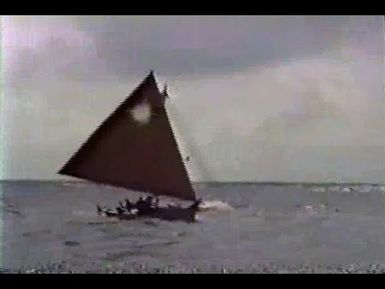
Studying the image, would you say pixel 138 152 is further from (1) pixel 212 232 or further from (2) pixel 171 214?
(1) pixel 212 232

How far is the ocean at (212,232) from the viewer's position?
1.71 m

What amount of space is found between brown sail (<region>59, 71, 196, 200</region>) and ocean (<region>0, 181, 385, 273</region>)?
0.18 feet

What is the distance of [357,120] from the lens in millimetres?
1757

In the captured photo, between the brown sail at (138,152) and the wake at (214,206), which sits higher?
the brown sail at (138,152)

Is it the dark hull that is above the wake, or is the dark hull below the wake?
below

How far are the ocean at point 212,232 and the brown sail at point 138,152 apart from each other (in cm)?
5

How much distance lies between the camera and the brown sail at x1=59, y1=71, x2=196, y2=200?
1.75 meters

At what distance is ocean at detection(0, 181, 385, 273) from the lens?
1.71 metres

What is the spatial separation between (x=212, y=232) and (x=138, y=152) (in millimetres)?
307

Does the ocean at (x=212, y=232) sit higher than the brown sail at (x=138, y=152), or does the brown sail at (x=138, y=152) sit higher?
the brown sail at (x=138, y=152)
